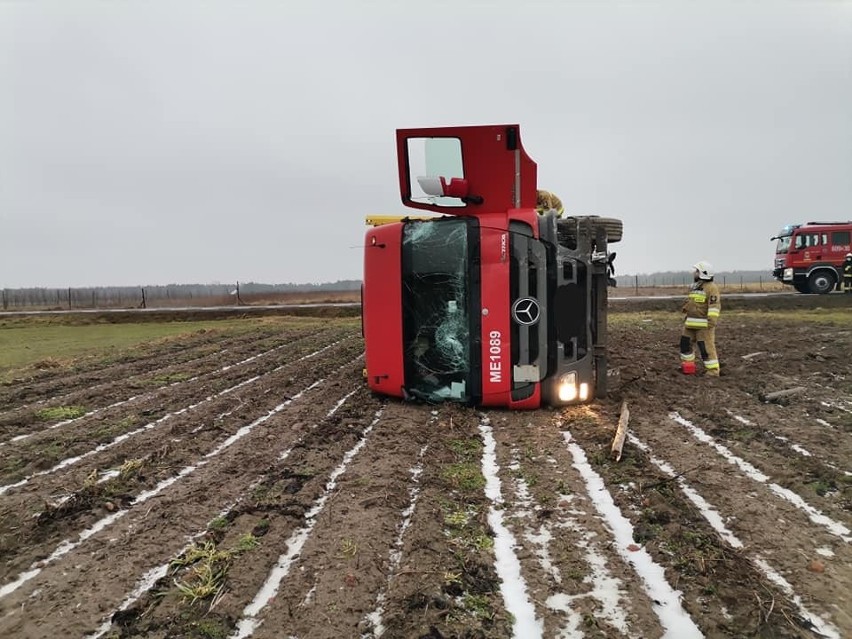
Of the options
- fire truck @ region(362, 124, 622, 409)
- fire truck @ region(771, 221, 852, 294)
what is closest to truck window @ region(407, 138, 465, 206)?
fire truck @ region(362, 124, 622, 409)

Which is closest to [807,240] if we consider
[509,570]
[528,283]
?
[528,283]

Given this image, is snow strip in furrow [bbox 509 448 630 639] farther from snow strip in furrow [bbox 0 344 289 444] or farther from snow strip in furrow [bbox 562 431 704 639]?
snow strip in furrow [bbox 0 344 289 444]

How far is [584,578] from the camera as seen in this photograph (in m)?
2.59

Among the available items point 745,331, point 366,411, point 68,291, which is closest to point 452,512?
point 366,411

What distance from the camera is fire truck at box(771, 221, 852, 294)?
21.2 metres

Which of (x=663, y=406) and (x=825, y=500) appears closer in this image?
(x=825, y=500)

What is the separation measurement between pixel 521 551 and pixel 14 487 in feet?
12.7

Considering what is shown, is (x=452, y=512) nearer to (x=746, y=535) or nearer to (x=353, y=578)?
(x=353, y=578)

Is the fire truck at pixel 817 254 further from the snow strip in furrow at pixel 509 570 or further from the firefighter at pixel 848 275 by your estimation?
the snow strip in furrow at pixel 509 570

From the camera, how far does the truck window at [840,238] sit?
21.1 meters

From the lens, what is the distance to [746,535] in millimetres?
2910

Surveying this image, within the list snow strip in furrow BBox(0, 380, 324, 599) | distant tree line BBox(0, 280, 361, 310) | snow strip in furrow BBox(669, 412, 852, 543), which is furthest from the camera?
distant tree line BBox(0, 280, 361, 310)

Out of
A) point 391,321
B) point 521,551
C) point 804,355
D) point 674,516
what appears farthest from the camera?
point 804,355

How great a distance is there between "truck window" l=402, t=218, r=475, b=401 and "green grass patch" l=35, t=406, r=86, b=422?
411 centimetres
